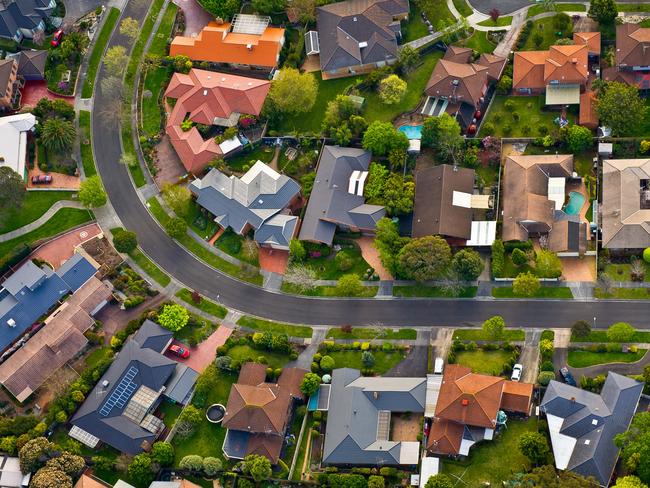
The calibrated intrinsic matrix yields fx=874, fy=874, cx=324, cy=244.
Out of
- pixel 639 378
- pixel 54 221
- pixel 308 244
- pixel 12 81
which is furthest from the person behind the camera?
pixel 12 81

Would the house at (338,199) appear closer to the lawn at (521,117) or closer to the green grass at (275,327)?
the green grass at (275,327)

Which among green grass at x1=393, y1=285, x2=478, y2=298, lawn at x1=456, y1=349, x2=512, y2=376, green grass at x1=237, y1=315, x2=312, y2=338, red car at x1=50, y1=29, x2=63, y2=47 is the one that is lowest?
green grass at x1=237, y1=315, x2=312, y2=338

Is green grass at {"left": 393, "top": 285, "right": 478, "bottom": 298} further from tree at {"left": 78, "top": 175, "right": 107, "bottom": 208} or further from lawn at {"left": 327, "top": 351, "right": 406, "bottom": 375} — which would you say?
tree at {"left": 78, "top": 175, "right": 107, "bottom": 208}

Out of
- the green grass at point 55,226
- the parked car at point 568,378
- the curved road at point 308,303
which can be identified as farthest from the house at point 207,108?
the parked car at point 568,378

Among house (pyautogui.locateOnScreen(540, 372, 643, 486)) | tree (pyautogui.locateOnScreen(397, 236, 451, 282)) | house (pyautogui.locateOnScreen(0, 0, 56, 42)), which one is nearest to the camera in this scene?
house (pyautogui.locateOnScreen(540, 372, 643, 486))

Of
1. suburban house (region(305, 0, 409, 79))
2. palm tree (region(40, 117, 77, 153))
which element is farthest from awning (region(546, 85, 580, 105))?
palm tree (region(40, 117, 77, 153))

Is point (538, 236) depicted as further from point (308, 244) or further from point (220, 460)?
point (220, 460)

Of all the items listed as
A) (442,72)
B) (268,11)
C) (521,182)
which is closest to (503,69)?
(442,72)
